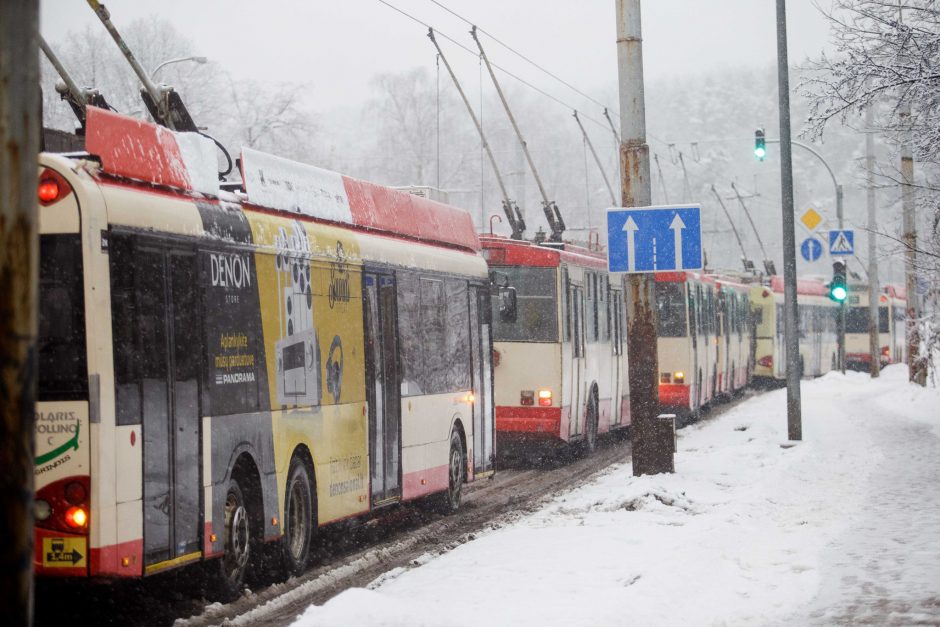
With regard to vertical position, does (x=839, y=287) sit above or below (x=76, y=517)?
above

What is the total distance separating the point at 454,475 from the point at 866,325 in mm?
44862

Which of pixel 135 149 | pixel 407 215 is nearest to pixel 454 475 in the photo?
pixel 407 215

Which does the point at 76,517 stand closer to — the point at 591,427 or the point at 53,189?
the point at 53,189

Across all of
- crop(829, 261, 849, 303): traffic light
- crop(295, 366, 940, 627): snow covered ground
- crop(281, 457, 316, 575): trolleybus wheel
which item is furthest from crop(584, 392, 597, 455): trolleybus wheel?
crop(281, 457, 316, 575): trolleybus wheel

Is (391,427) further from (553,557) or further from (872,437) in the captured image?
(872,437)

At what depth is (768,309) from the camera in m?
45.2

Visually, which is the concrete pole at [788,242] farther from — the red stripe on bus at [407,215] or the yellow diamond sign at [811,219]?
the yellow diamond sign at [811,219]

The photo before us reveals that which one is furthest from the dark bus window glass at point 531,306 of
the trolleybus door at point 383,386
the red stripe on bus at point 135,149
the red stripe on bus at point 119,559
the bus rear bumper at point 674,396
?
the red stripe on bus at point 119,559

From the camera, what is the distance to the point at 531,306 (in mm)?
20500

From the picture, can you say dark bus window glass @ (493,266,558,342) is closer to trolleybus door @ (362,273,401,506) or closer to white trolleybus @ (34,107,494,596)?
white trolleybus @ (34,107,494,596)

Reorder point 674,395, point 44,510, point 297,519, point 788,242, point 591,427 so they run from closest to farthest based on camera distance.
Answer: point 44,510
point 297,519
point 788,242
point 591,427
point 674,395

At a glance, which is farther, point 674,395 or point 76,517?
point 674,395

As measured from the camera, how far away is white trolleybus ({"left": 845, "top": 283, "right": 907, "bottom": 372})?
56344 millimetres

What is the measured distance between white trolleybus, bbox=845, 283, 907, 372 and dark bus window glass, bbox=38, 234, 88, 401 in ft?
164
